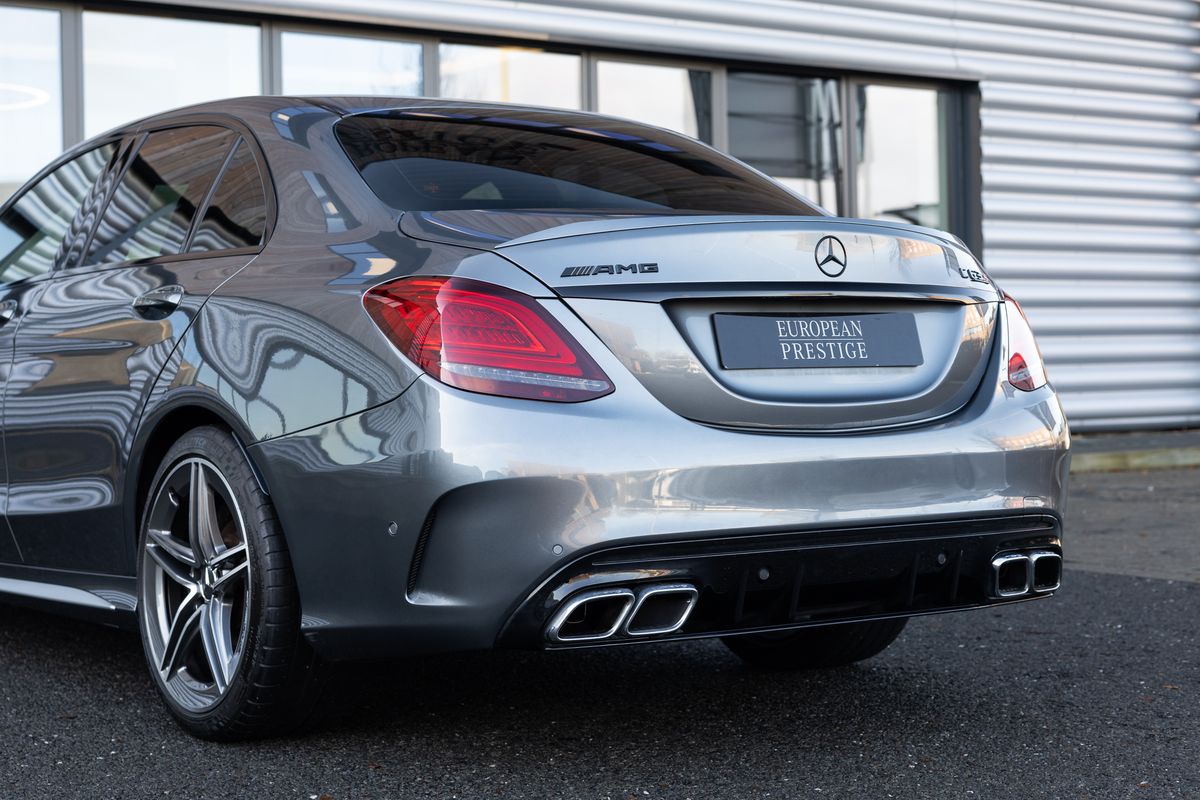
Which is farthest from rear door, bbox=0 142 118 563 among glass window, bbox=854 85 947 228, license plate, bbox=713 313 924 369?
glass window, bbox=854 85 947 228

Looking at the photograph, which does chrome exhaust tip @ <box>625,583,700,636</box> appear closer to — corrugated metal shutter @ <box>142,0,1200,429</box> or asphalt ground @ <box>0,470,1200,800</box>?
asphalt ground @ <box>0,470,1200,800</box>

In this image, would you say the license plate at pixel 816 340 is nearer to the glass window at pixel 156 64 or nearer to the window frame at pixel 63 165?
the window frame at pixel 63 165

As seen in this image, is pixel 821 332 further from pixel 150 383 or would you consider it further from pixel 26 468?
pixel 26 468

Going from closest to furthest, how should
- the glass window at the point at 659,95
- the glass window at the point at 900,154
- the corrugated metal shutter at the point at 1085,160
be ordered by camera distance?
the glass window at the point at 659,95
the corrugated metal shutter at the point at 1085,160
the glass window at the point at 900,154

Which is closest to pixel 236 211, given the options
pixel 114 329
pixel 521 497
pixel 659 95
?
pixel 114 329

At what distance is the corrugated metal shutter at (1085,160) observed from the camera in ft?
35.9

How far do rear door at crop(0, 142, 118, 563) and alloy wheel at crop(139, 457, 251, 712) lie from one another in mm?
851

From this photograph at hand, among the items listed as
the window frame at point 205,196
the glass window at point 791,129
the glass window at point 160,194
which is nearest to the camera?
the window frame at point 205,196

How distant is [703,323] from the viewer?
291cm

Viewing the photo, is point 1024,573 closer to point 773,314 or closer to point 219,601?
point 773,314

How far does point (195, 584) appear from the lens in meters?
3.38

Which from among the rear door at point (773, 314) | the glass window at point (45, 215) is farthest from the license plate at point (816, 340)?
the glass window at point (45, 215)

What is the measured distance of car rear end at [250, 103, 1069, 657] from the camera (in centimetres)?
275

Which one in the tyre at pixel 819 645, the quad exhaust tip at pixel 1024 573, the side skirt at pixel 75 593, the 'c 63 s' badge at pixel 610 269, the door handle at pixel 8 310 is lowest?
the tyre at pixel 819 645
